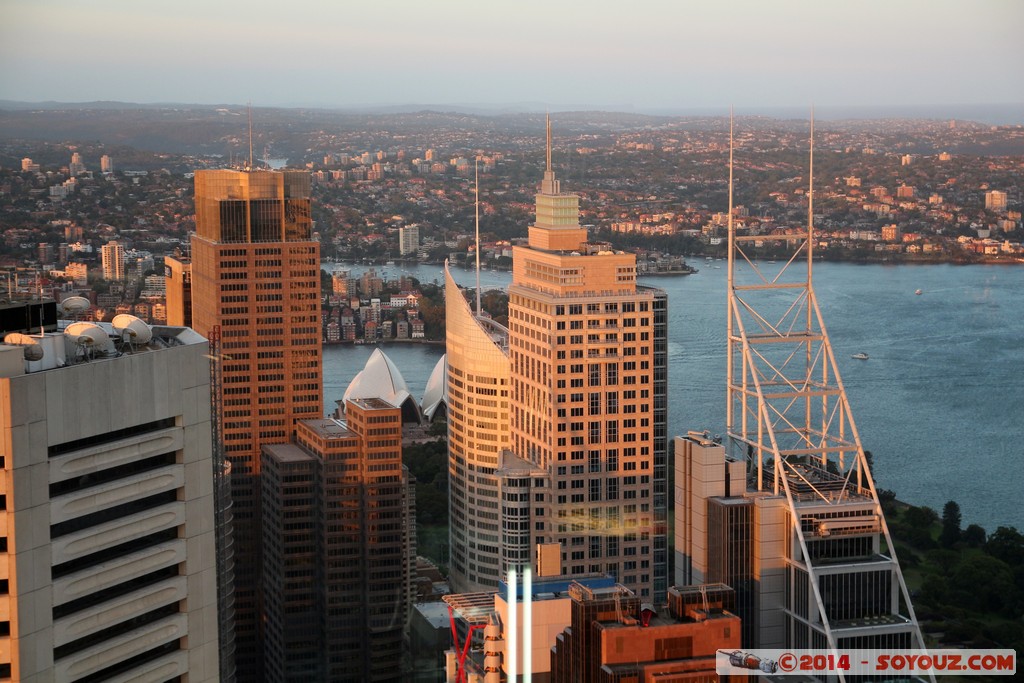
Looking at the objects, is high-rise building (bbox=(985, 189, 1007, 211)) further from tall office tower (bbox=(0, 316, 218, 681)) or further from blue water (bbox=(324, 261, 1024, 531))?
tall office tower (bbox=(0, 316, 218, 681))

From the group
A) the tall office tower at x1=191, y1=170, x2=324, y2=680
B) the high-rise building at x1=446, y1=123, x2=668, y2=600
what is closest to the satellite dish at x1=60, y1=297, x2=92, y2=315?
the high-rise building at x1=446, y1=123, x2=668, y2=600

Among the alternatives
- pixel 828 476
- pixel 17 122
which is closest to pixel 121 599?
pixel 828 476

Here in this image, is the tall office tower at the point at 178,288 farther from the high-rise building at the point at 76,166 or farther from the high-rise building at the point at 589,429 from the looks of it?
the high-rise building at the point at 589,429

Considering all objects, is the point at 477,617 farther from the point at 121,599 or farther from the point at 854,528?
the point at 121,599

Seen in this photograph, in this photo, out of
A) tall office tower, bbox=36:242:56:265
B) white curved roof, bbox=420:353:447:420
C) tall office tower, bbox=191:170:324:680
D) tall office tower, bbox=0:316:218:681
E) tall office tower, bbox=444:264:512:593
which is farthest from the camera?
white curved roof, bbox=420:353:447:420

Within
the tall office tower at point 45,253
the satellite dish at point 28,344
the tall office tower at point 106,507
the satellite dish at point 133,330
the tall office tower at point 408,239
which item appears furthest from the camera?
the tall office tower at point 408,239

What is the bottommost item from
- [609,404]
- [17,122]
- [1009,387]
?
[1009,387]

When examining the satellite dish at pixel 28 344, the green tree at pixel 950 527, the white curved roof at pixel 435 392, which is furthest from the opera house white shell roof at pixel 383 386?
the satellite dish at pixel 28 344
